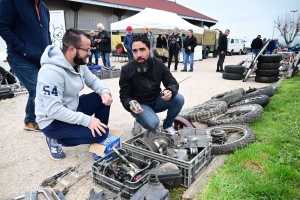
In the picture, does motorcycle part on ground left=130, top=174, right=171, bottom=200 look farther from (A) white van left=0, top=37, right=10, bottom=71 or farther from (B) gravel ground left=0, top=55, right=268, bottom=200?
(A) white van left=0, top=37, right=10, bottom=71

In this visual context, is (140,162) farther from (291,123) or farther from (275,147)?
(291,123)

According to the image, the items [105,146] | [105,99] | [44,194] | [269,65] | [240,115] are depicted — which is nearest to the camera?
[44,194]

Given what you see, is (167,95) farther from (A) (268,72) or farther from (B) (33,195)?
(A) (268,72)

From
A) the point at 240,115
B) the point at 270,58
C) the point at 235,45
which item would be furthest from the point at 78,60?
the point at 235,45

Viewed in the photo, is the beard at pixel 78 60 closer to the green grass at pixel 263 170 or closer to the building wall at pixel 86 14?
the green grass at pixel 263 170

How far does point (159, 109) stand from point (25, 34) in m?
2.12

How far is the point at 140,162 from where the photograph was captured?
2.35m

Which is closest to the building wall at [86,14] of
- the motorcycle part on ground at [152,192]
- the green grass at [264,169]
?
the green grass at [264,169]

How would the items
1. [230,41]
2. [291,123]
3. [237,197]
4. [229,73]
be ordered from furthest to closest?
[230,41]
[229,73]
[291,123]
[237,197]

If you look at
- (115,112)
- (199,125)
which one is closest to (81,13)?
(115,112)

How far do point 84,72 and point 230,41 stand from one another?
2881 centimetres

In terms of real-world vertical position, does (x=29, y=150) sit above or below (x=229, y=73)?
below

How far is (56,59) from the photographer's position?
93.5 inches

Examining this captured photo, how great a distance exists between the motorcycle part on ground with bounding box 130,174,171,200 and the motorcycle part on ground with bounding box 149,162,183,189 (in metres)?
0.12
